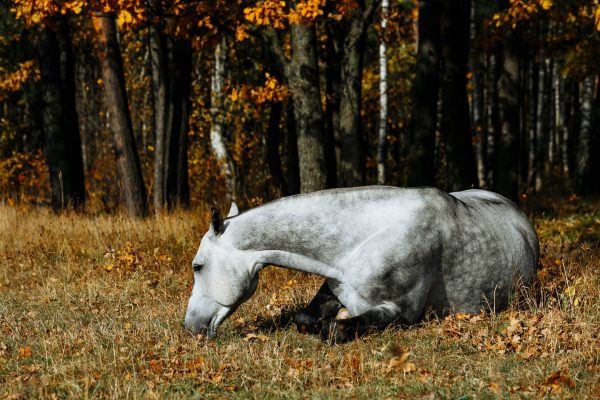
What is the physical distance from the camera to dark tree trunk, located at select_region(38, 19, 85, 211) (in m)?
16.6

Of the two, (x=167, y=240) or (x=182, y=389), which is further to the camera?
(x=167, y=240)

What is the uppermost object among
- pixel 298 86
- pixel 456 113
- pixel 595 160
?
pixel 298 86

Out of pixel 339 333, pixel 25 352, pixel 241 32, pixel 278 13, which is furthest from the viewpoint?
pixel 241 32

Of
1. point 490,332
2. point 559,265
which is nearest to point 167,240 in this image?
point 559,265

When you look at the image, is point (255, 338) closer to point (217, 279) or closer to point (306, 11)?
point (217, 279)

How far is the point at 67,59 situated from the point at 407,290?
1282cm

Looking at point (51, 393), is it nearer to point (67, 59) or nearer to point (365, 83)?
point (67, 59)

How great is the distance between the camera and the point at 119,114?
14555 mm

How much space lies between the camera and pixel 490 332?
644 centimetres

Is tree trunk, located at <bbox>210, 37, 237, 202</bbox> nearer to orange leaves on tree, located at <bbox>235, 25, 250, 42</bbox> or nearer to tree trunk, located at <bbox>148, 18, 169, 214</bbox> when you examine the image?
tree trunk, located at <bbox>148, 18, 169, 214</bbox>

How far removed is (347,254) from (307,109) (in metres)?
6.33

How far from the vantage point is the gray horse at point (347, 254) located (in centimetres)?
652

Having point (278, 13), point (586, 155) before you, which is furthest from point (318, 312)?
point (586, 155)

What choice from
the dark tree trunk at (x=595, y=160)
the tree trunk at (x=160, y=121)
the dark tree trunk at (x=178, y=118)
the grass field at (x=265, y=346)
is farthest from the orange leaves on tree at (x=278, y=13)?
the dark tree trunk at (x=595, y=160)
